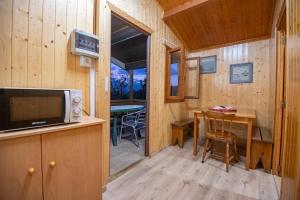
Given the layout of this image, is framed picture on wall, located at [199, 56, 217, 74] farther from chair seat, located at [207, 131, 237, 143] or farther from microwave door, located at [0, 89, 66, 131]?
microwave door, located at [0, 89, 66, 131]

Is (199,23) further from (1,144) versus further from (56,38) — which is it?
(1,144)

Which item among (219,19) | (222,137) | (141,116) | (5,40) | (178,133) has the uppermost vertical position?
(219,19)

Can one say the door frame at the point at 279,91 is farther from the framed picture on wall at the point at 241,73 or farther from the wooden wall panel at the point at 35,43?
the wooden wall panel at the point at 35,43

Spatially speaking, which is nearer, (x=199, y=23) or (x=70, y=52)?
(x=70, y=52)

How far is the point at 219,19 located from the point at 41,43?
9.51ft

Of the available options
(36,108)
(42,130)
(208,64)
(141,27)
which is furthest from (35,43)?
(208,64)

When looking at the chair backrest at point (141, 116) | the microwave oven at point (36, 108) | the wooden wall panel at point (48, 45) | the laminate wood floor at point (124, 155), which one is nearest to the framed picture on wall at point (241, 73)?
the chair backrest at point (141, 116)

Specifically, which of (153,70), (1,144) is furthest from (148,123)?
(1,144)

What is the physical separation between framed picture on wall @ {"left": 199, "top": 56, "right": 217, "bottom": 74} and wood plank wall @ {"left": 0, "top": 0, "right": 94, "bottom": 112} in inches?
112

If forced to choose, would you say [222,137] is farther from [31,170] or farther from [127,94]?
[127,94]

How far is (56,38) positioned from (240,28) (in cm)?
315

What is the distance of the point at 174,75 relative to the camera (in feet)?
10.2

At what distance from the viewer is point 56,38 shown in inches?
52.6

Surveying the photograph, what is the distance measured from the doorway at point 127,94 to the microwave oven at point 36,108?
4.08 ft
